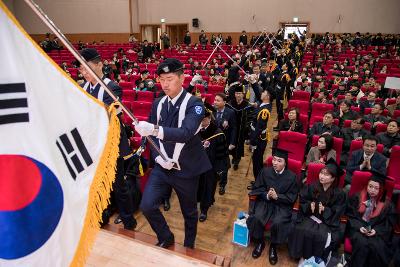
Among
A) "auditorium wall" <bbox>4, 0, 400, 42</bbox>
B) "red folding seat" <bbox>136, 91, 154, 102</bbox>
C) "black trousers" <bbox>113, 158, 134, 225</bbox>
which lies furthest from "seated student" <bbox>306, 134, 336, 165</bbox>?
"auditorium wall" <bbox>4, 0, 400, 42</bbox>

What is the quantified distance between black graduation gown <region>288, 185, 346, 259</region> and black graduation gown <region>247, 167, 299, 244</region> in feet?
0.43

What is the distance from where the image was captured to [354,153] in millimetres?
5160

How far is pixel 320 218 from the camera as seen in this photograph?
387 centimetres

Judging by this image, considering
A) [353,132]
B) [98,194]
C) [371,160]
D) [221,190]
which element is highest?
[98,194]

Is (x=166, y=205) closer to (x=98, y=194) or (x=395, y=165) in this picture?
(x=98, y=194)

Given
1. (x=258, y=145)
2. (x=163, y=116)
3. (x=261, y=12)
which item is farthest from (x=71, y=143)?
(x=261, y=12)

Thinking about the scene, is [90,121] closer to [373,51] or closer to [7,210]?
[7,210]

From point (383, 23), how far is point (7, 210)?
24009mm

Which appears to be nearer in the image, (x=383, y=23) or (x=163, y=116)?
(x=163, y=116)

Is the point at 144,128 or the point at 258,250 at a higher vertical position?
the point at 144,128

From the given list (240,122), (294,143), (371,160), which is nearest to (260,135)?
(294,143)

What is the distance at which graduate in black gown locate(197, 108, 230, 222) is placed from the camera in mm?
4527

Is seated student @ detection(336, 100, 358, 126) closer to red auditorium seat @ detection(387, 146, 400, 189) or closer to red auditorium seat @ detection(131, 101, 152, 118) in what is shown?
red auditorium seat @ detection(387, 146, 400, 189)

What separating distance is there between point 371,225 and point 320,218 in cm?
57
